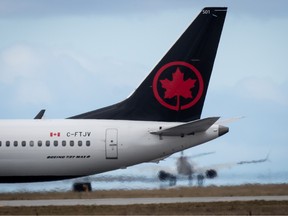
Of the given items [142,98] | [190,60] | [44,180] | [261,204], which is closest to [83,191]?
[44,180]

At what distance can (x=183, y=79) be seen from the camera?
41.8 meters

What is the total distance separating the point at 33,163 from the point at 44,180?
111cm

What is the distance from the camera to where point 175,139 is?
41.0 meters

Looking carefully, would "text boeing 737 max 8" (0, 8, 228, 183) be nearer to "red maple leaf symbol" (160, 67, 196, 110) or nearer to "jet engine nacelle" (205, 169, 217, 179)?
"red maple leaf symbol" (160, 67, 196, 110)

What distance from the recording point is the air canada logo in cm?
4178

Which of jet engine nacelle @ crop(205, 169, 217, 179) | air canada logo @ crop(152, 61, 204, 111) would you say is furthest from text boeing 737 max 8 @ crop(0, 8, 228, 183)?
jet engine nacelle @ crop(205, 169, 217, 179)

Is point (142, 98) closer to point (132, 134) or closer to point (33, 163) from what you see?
point (132, 134)

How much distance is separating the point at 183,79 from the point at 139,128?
324 cm

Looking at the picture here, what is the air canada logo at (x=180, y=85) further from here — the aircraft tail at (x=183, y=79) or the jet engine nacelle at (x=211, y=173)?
the jet engine nacelle at (x=211, y=173)

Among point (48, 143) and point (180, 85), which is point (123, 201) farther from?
point (180, 85)

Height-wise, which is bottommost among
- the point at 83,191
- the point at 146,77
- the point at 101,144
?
the point at 83,191

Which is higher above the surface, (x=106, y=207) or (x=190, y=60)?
(x=190, y=60)

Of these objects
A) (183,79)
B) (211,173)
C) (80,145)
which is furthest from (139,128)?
(211,173)

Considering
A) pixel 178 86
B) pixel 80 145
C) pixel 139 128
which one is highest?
pixel 178 86
